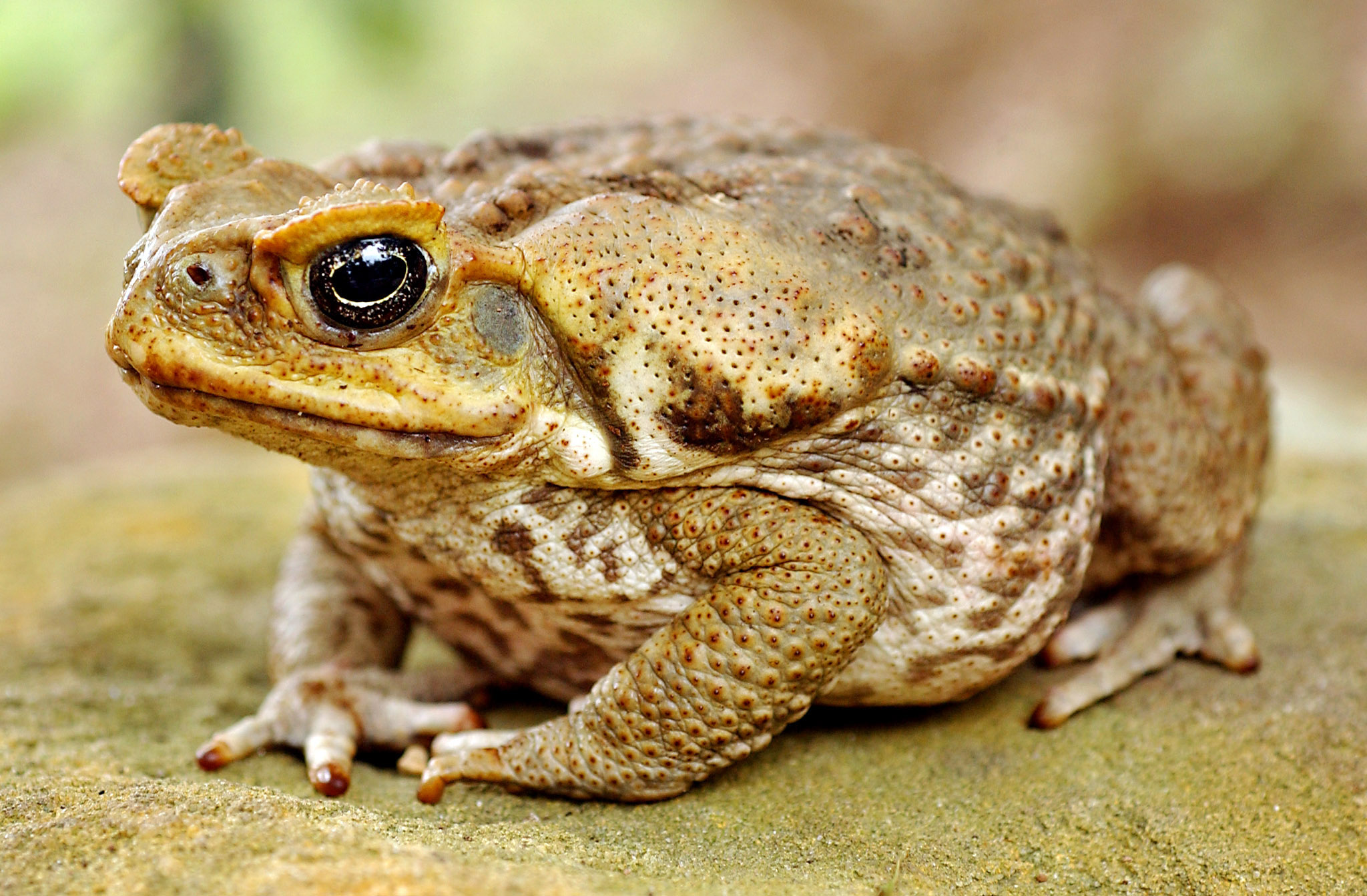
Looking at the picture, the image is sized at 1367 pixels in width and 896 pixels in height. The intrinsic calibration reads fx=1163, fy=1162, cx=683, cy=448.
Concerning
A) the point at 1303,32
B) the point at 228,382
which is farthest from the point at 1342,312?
the point at 228,382

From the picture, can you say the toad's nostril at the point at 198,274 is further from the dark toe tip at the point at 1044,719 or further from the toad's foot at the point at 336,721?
the dark toe tip at the point at 1044,719

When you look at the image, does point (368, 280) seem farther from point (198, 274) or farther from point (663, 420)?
point (663, 420)

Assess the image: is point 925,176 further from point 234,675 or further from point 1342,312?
point 1342,312

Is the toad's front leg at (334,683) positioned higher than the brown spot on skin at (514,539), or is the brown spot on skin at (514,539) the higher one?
the brown spot on skin at (514,539)

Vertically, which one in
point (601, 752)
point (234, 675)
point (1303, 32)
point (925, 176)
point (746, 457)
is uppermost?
point (1303, 32)

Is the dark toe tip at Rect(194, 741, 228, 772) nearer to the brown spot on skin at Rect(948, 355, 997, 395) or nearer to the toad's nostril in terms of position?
the toad's nostril

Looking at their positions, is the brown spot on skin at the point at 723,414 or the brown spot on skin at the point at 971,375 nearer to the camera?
the brown spot on skin at the point at 723,414

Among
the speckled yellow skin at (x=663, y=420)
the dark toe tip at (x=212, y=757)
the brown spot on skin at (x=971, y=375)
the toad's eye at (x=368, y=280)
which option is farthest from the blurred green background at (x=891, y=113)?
the dark toe tip at (x=212, y=757)
